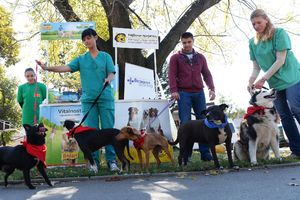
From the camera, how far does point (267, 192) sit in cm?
438

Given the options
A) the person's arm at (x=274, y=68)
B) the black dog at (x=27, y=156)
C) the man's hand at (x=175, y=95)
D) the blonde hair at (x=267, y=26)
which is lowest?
Result: the black dog at (x=27, y=156)

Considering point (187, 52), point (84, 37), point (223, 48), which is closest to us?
point (84, 37)

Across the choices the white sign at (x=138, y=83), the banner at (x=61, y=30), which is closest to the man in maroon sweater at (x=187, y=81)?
the white sign at (x=138, y=83)

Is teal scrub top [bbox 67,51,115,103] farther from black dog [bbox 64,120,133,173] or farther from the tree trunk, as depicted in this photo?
the tree trunk

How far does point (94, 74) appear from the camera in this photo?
21.5ft

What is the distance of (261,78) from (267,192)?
2.30 m

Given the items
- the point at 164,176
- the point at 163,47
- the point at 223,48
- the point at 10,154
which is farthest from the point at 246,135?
the point at 223,48

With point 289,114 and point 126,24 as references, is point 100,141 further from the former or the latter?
point 126,24

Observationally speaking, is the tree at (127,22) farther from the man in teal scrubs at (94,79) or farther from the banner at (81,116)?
the man in teal scrubs at (94,79)

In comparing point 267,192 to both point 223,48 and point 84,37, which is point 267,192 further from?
point 223,48

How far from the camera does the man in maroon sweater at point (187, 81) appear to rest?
7223 millimetres

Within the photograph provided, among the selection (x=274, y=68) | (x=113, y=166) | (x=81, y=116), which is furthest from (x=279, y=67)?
(x=81, y=116)

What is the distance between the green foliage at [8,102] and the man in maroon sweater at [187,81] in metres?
36.8

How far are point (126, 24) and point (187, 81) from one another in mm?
5581
